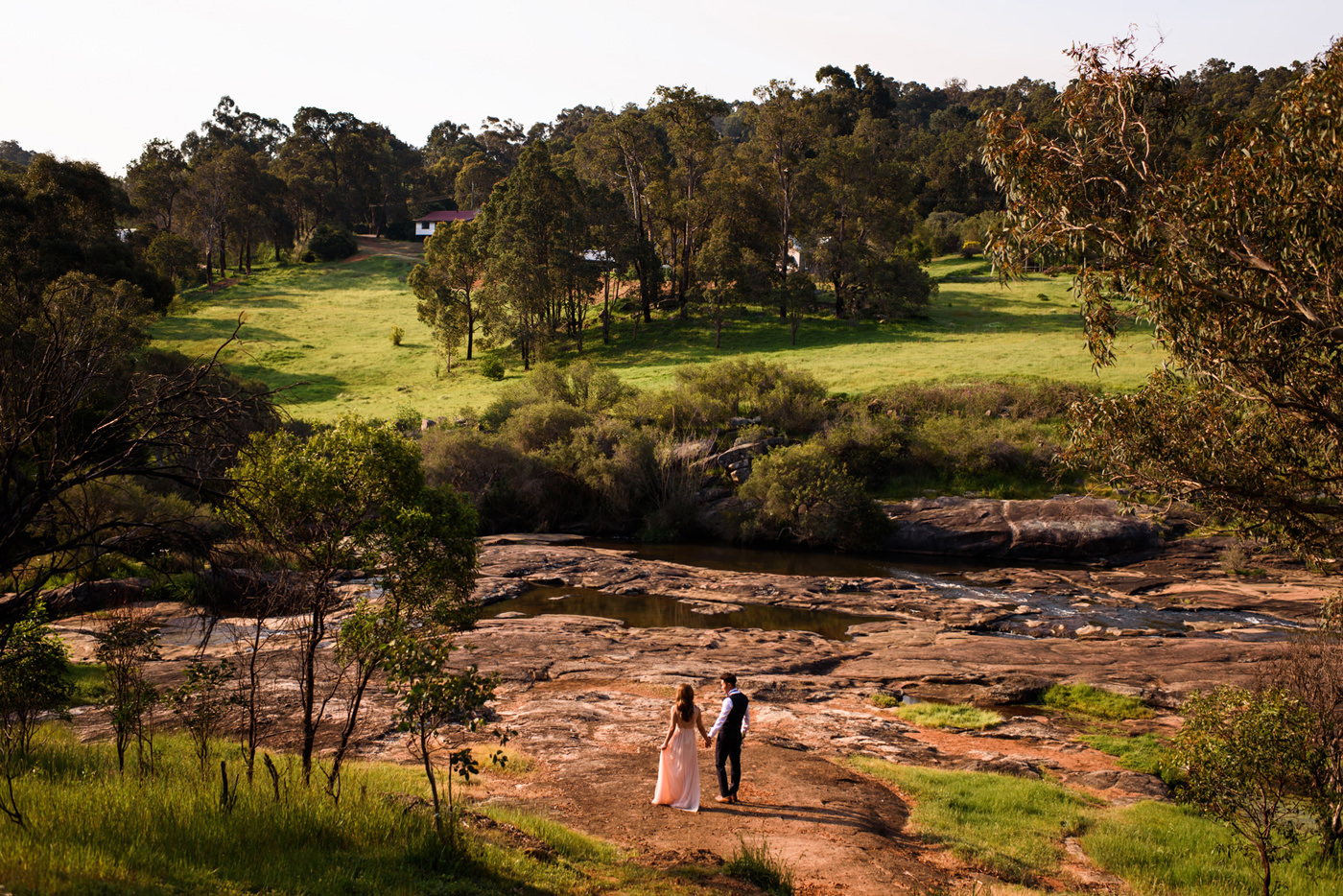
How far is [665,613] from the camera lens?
27.2 m

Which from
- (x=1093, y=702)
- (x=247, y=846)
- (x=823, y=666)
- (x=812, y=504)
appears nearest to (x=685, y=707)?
(x=247, y=846)

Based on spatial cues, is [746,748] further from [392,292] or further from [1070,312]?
[392,292]

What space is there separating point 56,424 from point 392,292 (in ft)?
272

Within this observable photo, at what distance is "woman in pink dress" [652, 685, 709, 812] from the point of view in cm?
1130

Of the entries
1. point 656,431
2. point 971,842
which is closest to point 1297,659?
point 971,842

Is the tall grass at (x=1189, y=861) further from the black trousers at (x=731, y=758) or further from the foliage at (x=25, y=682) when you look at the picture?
the foliage at (x=25, y=682)

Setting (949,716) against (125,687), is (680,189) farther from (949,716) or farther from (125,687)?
(125,687)

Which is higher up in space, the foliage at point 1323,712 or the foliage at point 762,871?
the foliage at point 1323,712

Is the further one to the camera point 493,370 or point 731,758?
point 493,370

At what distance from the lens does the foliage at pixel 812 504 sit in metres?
35.9

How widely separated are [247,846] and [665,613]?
1982 centimetres


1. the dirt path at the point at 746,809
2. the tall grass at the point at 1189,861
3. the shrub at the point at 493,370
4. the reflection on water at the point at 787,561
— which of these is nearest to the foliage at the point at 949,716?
the dirt path at the point at 746,809

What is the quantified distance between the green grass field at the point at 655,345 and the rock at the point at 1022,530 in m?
12.1

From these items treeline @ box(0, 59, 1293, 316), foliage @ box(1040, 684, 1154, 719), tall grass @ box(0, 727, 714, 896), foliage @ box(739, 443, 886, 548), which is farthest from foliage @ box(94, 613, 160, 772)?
treeline @ box(0, 59, 1293, 316)
